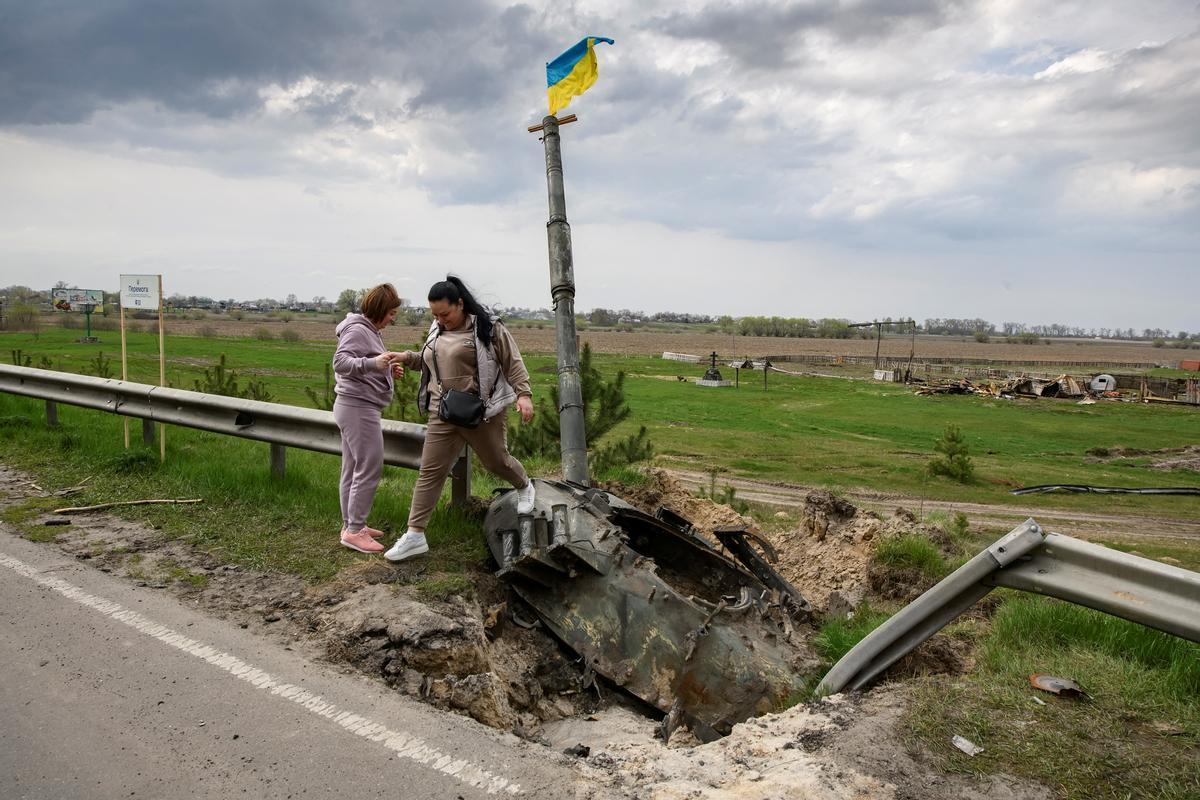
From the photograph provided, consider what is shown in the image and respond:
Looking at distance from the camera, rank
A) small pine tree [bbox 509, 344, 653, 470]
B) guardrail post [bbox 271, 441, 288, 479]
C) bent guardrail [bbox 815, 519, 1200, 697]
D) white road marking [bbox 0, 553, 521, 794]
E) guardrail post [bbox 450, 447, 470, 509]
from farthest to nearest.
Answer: small pine tree [bbox 509, 344, 653, 470] → guardrail post [bbox 271, 441, 288, 479] → guardrail post [bbox 450, 447, 470, 509] → white road marking [bbox 0, 553, 521, 794] → bent guardrail [bbox 815, 519, 1200, 697]

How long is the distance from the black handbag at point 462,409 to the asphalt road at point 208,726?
64.9 inches

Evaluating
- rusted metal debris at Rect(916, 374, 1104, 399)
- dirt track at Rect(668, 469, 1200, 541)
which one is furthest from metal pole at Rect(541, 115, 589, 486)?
rusted metal debris at Rect(916, 374, 1104, 399)

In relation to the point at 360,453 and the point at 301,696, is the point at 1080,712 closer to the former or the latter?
the point at 301,696

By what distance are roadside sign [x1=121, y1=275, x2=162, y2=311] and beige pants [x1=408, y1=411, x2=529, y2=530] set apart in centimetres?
462

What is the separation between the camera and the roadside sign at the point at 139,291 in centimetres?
804

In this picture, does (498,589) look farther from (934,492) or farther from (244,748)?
(934,492)

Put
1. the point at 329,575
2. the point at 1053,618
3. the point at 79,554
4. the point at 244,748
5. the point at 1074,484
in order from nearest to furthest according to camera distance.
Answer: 1. the point at 244,748
2. the point at 1053,618
3. the point at 329,575
4. the point at 79,554
5. the point at 1074,484

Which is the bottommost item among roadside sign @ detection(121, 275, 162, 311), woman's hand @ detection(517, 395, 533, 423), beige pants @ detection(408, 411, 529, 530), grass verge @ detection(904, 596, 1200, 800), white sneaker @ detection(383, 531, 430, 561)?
grass verge @ detection(904, 596, 1200, 800)

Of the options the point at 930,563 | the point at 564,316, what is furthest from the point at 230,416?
the point at 930,563

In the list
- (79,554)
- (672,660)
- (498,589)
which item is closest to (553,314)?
(498,589)

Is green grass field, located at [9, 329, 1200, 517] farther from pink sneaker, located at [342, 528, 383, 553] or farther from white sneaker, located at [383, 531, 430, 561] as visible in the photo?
white sneaker, located at [383, 531, 430, 561]

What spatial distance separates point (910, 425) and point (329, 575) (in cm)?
3103

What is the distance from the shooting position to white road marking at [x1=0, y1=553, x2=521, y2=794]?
2990 mm

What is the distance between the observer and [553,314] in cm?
679
